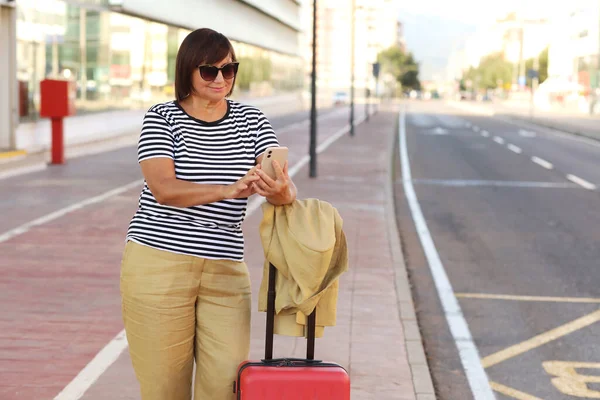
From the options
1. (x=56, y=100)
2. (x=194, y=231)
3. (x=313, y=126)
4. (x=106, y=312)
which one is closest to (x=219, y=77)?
(x=194, y=231)

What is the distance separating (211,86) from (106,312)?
4237 mm

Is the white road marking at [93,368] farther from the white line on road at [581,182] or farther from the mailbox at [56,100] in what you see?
the white line on road at [581,182]

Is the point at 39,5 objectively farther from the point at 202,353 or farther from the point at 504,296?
the point at 202,353

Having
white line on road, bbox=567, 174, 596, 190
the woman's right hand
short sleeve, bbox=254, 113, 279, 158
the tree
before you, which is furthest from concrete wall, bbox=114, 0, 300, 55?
the tree

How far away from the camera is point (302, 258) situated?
3.41 meters

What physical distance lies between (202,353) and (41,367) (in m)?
2.65

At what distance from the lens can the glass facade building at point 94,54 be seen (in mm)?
25562

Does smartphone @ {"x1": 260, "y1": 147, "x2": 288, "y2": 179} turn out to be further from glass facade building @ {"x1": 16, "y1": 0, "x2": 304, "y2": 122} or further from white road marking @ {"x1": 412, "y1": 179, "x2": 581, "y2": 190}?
glass facade building @ {"x1": 16, "y1": 0, "x2": 304, "y2": 122}

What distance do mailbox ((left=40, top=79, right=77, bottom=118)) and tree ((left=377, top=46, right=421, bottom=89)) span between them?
490 feet

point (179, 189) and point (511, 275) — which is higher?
point (179, 189)

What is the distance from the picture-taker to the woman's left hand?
3326mm

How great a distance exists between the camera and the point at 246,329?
363cm

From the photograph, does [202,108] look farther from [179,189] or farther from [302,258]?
[302,258]

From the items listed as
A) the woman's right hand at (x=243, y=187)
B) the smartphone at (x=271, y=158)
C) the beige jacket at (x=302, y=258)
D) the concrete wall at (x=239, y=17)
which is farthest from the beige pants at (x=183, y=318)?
the concrete wall at (x=239, y=17)
